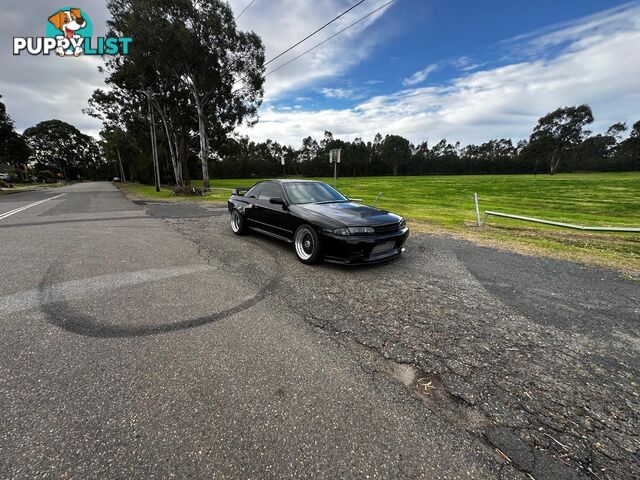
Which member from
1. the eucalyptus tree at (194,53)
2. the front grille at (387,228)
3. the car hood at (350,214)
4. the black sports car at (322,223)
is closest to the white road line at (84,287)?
the black sports car at (322,223)

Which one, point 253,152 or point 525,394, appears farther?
point 253,152

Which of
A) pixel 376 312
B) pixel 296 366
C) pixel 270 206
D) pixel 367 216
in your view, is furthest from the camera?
pixel 270 206

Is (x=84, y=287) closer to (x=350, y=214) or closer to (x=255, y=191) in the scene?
(x=255, y=191)

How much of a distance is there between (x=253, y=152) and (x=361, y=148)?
1333 inches

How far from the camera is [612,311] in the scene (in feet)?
10.4

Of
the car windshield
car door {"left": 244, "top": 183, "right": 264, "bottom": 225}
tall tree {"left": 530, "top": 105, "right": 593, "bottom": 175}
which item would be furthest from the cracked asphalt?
tall tree {"left": 530, "top": 105, "right": 593, "bottom": 175}

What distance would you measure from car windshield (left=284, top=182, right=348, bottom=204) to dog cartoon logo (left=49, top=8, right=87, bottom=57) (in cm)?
1608

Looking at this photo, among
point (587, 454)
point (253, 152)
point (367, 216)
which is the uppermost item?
point (253, 152)

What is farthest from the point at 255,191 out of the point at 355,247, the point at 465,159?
the point at 465,159

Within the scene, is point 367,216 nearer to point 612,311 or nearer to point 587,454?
point 612,311

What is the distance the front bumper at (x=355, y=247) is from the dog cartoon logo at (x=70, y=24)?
58.4ft

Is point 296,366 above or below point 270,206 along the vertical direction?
below

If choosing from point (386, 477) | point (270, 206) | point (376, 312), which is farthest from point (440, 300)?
point (270, 206)

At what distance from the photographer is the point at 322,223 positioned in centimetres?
433
